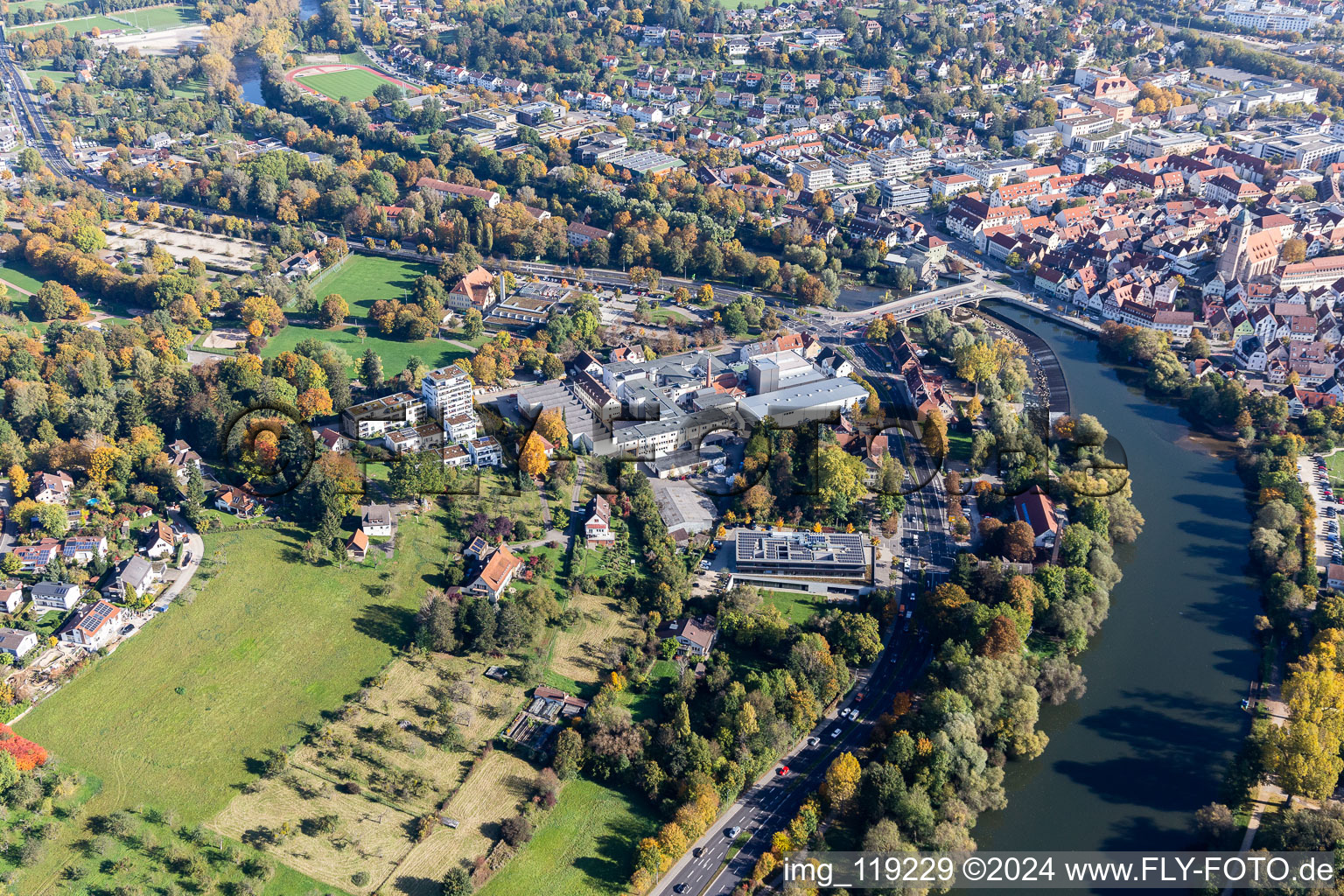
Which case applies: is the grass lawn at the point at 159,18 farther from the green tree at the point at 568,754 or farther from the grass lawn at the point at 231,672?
the green tree at the point at 568,754

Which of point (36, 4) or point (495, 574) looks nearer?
point (495, 574)

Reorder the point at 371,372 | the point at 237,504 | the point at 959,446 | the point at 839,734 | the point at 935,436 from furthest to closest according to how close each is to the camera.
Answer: the point at 371,372
the point at 959,446
the point at 935,436
the point at 237,504
the point at 839,734

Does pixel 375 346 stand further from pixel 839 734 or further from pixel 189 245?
pixel 839 734

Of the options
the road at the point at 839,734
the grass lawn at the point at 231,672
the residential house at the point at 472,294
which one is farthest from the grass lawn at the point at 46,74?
the road at the point at 839,734

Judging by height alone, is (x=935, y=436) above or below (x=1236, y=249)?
below

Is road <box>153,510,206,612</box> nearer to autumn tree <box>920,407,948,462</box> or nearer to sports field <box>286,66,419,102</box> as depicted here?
autumn tree <box>920,407,948,462</box>

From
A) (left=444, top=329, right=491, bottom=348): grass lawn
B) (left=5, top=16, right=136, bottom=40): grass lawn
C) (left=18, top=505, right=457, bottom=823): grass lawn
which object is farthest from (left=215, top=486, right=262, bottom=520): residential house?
(left=5, top=16, right=136, bottom=40): grass lawn

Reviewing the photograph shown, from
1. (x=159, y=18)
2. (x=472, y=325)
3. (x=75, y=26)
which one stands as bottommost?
(x=472, y=325)

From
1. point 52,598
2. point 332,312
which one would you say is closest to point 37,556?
point 52,598
